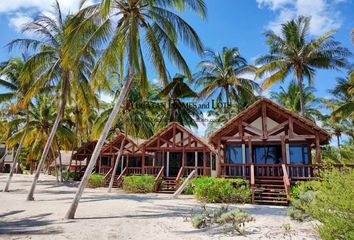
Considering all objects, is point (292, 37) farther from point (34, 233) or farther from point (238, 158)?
point (34, 233)

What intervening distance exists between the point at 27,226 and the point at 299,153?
14.2 metres

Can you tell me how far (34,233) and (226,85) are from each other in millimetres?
20567

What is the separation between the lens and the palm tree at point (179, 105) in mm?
25969

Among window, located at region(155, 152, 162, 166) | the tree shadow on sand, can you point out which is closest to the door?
window, located at region(155, 152, 162, 166)

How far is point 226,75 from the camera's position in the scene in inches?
974

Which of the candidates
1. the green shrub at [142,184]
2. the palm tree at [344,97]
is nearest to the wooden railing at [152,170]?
the green shrub at [142,184]

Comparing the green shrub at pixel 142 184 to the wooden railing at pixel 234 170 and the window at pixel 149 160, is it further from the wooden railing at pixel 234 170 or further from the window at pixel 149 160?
the window at pixel 149 160

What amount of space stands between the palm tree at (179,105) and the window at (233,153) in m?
9.45

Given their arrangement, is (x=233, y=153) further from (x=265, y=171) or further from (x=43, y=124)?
(x=43, y=124)

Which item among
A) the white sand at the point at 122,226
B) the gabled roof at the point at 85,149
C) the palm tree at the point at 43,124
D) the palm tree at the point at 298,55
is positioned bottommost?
the white sand at the point at 122,226

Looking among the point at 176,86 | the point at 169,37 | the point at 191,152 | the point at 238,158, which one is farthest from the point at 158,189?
the point at 169,37

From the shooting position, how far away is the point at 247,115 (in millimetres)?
15289

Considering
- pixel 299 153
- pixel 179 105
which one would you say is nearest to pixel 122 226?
pixel 299 153

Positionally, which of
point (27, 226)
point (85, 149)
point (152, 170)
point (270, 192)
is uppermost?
point (85, 149)
